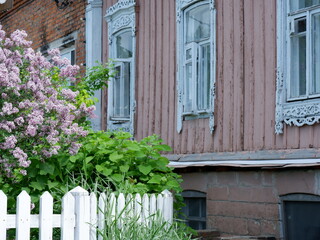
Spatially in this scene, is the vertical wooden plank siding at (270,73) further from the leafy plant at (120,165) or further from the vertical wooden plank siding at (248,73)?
the leafy plant at (120,165)

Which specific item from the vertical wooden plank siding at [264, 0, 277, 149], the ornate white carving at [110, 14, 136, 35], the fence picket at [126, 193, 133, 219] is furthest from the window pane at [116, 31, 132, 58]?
the fence picket at [126, 193, 133, 219]

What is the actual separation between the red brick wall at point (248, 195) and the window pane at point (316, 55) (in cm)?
94

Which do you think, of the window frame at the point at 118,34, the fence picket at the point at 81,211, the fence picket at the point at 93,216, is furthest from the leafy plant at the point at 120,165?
the window frame at the point at 118,34

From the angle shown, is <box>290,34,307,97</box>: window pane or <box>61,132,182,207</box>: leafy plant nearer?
<box>61,132,182,207</box>: leafy plant

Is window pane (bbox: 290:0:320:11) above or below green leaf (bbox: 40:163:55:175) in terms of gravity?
above

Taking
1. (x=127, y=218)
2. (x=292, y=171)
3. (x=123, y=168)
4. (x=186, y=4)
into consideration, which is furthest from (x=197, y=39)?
(x=127, y=218)

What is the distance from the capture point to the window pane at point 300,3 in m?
8.17

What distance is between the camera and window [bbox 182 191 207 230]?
9969mm

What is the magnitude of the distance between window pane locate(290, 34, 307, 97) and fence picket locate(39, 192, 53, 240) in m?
3.63

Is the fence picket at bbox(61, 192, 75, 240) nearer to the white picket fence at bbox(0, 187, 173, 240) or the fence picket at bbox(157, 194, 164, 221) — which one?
the white picket fence at bbox(0, 187, 173, 240)

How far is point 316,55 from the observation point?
318 inches

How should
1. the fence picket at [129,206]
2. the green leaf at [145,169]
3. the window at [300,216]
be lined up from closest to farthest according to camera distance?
1. the fence picket at [129,206]
2. the green leaf at [145,169]
3. the window at [300,216]

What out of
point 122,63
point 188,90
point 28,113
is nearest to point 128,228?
point 28,113

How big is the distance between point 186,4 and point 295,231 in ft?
12.4
